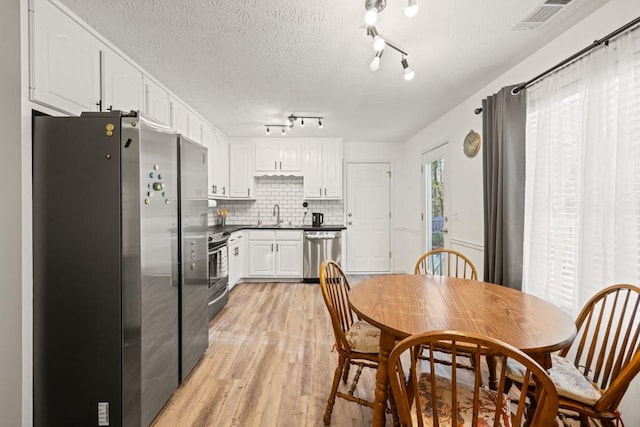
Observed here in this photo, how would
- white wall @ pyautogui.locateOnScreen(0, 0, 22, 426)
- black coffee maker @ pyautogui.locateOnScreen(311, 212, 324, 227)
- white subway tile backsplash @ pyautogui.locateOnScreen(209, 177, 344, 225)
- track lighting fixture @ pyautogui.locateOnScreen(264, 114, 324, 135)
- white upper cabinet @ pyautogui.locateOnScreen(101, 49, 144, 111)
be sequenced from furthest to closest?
white subway tile backsplash @ pyautogui.locateOnScreen(209, 177, 344, 225), black coffee maker @ pyautogui.locateOnScreen(311, 212, 324, 227), track lighting fixture @ pyautogui.locateOnScreen(264, 114, 324, 135), white upper cabinet @ pyautogui.locateOnScreen(101, 49, 144, 111), white wall @ pyautogui.locateOnScreen(0, 0, 22, 426)

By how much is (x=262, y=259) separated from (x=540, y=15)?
4.25 metres

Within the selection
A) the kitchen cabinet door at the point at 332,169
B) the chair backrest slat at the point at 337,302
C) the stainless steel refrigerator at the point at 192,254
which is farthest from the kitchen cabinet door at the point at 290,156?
the chair backrest slat at the point at 337,302

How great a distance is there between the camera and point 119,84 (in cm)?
215

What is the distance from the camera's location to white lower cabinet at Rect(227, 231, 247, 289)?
4.12 m

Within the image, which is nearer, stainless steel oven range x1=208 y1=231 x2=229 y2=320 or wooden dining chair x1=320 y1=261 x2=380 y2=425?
wooden dining chair x1=320 y1=261 x2=380 y2=425

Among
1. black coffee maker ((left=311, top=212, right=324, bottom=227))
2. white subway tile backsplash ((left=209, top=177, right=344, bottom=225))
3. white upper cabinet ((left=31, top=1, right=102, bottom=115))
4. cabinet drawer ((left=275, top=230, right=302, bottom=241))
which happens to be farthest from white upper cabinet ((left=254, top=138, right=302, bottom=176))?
white upper cabinet ((left=31, top=1, right=102, bottom=115))

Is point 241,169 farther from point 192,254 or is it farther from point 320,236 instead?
point 192,254

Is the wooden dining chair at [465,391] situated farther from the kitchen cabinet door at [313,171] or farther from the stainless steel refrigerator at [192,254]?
the kitchen cabinet door at [313,171]

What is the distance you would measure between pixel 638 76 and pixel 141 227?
8.85 feet

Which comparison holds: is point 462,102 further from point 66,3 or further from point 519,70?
point 66,3

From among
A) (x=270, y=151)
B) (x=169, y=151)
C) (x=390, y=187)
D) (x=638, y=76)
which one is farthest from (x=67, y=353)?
(x=390, y=187)

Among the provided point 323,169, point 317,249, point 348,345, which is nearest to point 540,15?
point 348,345

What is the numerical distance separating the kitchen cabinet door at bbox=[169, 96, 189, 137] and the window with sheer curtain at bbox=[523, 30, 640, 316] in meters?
3.21

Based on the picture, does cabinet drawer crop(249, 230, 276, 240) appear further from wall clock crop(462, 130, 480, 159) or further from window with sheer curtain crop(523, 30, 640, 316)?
window with sheer curtain crop(523, 30, 640, 316)
